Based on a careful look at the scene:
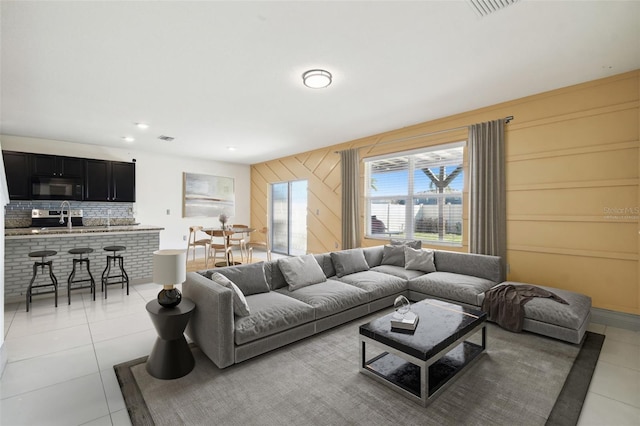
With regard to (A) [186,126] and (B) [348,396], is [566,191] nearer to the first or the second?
(B) [348,396]

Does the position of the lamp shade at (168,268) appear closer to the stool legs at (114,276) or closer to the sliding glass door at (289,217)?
the stool legs at (114,276)

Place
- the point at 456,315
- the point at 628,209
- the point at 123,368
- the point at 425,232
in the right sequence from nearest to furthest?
the point at 123,368
the point at 456,315
the point at 628,209
the point at 425,232

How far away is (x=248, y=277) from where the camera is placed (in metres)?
3.25

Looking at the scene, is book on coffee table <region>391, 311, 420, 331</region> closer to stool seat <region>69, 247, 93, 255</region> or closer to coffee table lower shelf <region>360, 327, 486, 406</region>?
coffee table lower shelf <region>360, 327, 486, 406</region>

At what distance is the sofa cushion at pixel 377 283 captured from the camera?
11.9ft

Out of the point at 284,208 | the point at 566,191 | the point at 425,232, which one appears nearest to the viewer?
the point at 566,191

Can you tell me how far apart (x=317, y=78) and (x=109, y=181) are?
19.0 feet

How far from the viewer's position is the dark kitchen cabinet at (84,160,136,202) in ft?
20.6

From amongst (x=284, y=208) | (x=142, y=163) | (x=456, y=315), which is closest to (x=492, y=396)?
(x=456, y=315)

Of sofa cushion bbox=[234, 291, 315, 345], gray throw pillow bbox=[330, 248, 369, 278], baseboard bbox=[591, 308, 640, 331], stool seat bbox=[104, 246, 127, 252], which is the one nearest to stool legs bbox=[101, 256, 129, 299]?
stool seat bbox=[104, 246, 127, 252]

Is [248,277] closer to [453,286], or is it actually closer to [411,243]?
[453,286]

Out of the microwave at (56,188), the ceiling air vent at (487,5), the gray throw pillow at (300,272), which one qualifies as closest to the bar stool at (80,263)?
the microwave at (56,188)

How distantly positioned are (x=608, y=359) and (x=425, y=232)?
2804 millimetres

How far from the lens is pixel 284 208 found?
8391mm
